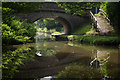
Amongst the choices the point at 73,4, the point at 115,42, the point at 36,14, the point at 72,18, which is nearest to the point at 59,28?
the point at 72,18

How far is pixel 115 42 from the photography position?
898 centimetres

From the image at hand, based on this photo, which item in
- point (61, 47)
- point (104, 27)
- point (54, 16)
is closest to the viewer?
point (61, 47)

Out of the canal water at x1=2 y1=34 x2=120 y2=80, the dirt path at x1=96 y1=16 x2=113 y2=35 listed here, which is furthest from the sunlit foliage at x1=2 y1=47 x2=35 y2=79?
the dirt path at x1=96 y1=16 x2=113 y2=35

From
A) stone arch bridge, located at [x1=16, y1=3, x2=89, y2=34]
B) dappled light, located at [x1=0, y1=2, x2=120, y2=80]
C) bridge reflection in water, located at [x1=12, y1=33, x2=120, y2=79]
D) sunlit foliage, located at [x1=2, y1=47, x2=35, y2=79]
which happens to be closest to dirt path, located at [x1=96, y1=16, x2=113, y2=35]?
dappled light, located at [x1=0, y1=2, x2=120, y2=80]

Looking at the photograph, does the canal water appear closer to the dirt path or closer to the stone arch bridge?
the dirt path

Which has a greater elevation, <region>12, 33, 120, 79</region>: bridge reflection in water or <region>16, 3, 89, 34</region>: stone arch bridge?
<region>16, 3, 89, 34</region>: stone arch bridge

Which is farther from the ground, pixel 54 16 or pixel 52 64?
pixel 54 16

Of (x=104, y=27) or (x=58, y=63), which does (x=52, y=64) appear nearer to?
(x=58, y=63)

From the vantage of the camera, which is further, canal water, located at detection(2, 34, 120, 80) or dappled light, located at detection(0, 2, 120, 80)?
dappled light, located at detection(0, 2, 120, 80)

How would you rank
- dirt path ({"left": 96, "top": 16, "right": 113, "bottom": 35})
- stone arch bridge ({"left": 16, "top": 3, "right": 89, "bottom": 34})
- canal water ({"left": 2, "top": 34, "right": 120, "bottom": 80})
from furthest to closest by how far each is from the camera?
stone arch bridge ({"left": 16, "top": 3, "right": 89, "bottom": 34}), dirt path ({"left": 96, "top": 16, "right": 113, "bottom": 35}), canal water ({"left": 2, "top": 34, "right": 120, "bottom": 80})

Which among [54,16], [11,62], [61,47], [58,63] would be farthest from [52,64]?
[54,16]

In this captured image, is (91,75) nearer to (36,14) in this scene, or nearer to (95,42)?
(95,42)

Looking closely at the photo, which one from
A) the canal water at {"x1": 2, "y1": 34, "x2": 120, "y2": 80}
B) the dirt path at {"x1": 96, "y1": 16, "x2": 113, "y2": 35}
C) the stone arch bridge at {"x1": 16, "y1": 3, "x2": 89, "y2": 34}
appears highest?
the stone arch bridge at {"x1": 16, "y1": 3, "x2": 89, "y2": 34}

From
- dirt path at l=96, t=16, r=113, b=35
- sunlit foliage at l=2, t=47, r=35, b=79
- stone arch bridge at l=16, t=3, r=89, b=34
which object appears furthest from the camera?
stone arch bridge at l=16, t=3, r=89, b=34
